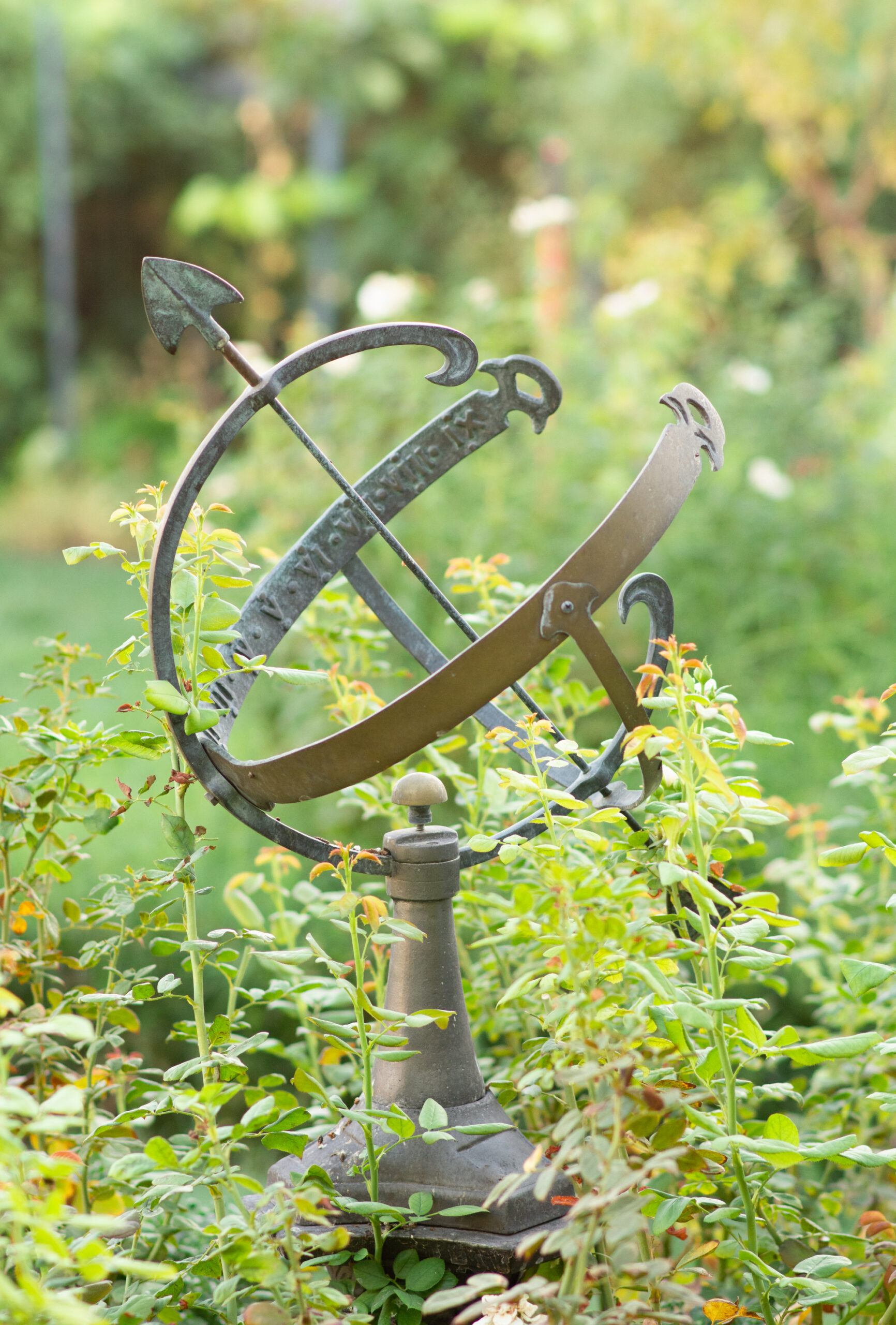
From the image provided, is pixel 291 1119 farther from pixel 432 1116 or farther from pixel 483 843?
pixel 483 843

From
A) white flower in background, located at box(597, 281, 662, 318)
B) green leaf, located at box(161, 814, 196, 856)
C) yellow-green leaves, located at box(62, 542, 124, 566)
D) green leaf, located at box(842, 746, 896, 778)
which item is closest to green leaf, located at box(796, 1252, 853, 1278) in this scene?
green leaf, located at box(842, 746, 896, 778)

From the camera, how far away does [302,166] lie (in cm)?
1108

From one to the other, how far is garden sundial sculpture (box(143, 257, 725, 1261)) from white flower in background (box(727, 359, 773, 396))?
2.49 metres

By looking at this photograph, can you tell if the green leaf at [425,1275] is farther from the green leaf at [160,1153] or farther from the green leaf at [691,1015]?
A: the green leaf at [691,1015]

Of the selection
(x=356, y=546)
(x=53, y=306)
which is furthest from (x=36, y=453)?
(x=356, y=546)

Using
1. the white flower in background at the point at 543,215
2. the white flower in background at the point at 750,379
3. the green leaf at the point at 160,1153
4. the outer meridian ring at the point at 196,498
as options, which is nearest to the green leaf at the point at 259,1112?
the green leaf at the point at 160,1153

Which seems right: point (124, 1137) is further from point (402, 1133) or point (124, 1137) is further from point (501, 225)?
point (501, 225)

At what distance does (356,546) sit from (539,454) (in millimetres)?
2441

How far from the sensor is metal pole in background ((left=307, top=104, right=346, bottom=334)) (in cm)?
946

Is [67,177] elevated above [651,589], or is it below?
above

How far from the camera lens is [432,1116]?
1.04 m

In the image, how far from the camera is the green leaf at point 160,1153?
91 centimetres

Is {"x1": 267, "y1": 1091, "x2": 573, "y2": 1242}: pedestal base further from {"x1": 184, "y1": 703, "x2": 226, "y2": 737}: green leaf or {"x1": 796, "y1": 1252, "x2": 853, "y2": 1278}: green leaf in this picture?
{"x1": 184, "y1": 703, "x2": 226, "y2": 737}: green leaf

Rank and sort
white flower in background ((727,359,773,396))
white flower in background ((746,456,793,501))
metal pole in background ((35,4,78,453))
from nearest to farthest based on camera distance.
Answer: white flower in background ((746,456,793,501)), white flower in background ((727,359,773,396)), metal pole in background ((35,4,78,453))
